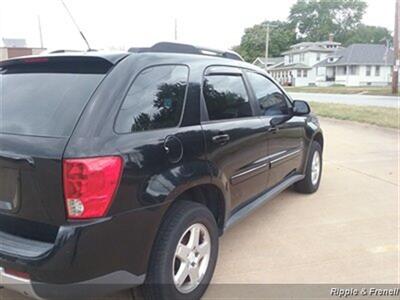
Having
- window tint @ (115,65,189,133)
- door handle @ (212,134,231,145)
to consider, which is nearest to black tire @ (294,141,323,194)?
door handle @ (212,134,231,145)

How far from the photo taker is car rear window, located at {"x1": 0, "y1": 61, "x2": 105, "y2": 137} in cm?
238

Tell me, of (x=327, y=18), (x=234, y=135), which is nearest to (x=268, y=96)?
(x=234, y=135)

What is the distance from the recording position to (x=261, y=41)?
85250mm

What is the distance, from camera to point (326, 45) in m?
75.8

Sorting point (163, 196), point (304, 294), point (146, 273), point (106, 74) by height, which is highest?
point (106, 74)

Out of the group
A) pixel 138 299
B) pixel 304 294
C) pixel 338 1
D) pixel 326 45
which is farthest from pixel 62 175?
pixel 338 1

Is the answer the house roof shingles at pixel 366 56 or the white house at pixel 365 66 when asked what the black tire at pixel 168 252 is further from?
the house roof shingles at pixel 366 56

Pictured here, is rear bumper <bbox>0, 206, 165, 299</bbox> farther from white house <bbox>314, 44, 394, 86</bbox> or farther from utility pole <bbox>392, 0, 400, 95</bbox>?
white house <bbox>314, 44, 394, 86</bbox>

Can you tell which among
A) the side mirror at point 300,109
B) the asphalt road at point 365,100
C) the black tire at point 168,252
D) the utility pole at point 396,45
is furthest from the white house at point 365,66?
the black tire at point 168,252

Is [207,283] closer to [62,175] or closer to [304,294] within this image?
[304,294]

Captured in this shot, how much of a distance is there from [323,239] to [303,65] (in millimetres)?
68651

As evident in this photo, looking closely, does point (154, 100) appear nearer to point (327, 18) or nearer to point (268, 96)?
point (268, 96)

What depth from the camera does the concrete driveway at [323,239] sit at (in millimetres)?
3395

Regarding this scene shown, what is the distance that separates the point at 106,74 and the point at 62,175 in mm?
667
